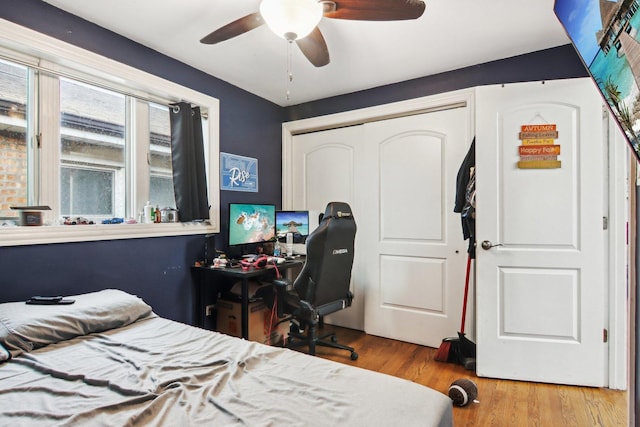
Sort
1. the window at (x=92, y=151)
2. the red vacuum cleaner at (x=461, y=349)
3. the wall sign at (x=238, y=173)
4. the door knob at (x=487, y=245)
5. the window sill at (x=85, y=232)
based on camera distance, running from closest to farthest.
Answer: the window sill at (x=85, y=232)
the window at (x=92, y=151)
the door knob at (x=487, y=245)
the red vacuum cleaner at (x=461, y=349)
the wall sign at (x=238, y=173)

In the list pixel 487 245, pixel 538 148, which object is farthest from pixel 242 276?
pixel 538 148

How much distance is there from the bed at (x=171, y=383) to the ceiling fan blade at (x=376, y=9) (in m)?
1.64

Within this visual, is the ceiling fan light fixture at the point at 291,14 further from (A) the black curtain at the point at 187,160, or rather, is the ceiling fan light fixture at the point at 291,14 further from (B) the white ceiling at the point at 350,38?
(A) the black curtain at the point at 187,160

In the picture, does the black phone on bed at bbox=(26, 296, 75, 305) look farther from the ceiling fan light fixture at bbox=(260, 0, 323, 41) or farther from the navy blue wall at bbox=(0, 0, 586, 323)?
the ceiling fan light fixture at bbox=(260, 0, 323, 41)

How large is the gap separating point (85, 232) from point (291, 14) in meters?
1.81

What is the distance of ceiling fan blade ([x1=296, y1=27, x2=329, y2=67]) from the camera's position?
6.09 ft

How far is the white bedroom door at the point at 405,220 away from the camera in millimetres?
2811

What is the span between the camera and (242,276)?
2.34m

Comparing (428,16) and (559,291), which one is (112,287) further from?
(559,291)

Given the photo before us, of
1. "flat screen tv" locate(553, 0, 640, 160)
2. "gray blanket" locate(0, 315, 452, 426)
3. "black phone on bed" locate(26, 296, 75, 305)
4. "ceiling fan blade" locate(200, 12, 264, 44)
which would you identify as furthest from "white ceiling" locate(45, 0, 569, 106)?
"gray blanket" locate(0, 315, 452, 426)

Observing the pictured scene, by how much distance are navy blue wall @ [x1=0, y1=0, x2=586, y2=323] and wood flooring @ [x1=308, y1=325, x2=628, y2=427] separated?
1.44m

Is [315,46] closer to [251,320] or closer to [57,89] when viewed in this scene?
[57,89]

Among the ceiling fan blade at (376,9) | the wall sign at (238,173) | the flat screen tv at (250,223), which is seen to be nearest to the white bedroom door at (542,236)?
the ceiling fan blade at (376,9)

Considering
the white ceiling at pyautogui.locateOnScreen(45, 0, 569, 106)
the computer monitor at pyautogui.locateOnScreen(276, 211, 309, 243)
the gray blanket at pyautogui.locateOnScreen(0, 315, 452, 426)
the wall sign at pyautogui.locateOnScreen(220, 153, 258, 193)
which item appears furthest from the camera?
the computer monitor at pyautogui.locateOnScreen(276, 211, 309, 243)
